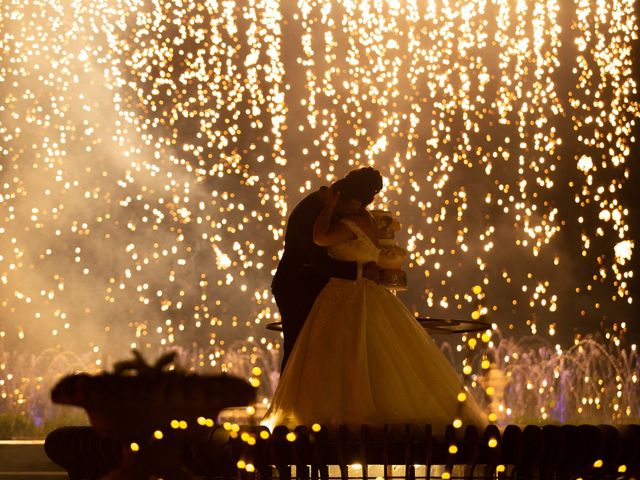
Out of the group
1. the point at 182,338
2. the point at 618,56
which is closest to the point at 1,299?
the point at 182,338

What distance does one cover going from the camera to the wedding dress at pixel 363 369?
14.7ft

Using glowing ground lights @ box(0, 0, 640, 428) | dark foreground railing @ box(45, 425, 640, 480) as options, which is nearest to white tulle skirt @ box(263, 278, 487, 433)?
dark foreground railing @ box(45, 425, 640, 480)

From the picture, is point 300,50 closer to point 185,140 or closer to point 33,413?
point 185,140

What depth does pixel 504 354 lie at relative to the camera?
14.7m

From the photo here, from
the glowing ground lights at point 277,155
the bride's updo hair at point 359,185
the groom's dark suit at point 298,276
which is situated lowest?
the groom's dark suit at point 298,276

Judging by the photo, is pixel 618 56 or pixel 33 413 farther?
pixel 618 56

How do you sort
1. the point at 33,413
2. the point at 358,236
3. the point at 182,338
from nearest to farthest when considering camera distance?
the point at 358,236 → the point at 33,413 → the point at 182,338

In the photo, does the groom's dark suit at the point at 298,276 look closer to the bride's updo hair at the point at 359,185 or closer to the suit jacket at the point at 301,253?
the suit jacket at the point at 301,253

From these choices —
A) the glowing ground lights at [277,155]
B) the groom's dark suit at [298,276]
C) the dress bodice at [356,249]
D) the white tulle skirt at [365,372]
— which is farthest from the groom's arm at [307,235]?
the glowing ground lights at [277,155]

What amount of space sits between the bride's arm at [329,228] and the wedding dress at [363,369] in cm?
5

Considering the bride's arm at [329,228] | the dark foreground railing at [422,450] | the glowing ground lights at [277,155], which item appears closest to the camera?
the dark foreground railing at [422,450]

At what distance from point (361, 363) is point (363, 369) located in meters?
0.03

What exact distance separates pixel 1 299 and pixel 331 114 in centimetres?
482

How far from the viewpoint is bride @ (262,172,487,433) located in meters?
4.50
